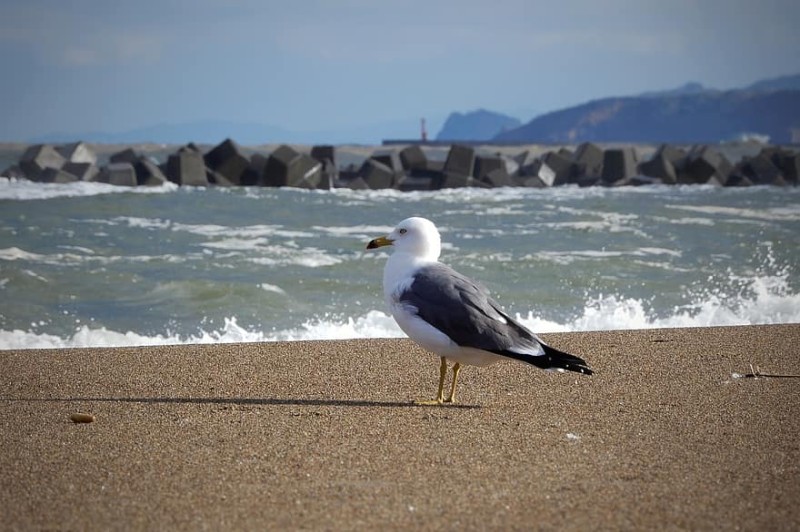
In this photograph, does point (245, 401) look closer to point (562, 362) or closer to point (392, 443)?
point (392, 443)

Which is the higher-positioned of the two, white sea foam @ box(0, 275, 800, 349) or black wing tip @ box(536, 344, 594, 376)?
black wing tip @ box(536, 344, 594, 376)

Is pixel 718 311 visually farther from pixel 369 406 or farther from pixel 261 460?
Answer: pixel 261 460

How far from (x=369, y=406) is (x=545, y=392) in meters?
0.89

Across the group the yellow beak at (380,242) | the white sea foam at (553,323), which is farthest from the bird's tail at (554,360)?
the white sea foam at (553,323)

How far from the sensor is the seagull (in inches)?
189

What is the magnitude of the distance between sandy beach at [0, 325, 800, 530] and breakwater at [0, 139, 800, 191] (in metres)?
19.9

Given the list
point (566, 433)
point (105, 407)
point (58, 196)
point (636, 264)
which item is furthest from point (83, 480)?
point (58, 196)

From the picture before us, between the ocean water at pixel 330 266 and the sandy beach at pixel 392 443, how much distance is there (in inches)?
79.9

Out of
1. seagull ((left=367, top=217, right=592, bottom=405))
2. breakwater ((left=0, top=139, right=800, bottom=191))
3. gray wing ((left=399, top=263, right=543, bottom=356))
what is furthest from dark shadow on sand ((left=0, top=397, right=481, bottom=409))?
breakwater ((left=0, top=139, right=800, bottom=191))

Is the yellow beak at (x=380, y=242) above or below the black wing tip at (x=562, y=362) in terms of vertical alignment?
above

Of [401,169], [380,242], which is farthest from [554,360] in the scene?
[401,169]

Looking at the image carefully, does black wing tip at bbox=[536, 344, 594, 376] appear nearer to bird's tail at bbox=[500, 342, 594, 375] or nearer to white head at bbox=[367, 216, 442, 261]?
bird's tail at bbox=[500, 342, 594, 375]

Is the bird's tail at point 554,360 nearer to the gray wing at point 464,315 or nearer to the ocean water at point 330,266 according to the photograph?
the gray wing at point 464,315

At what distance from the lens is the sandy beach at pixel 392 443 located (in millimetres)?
3418
